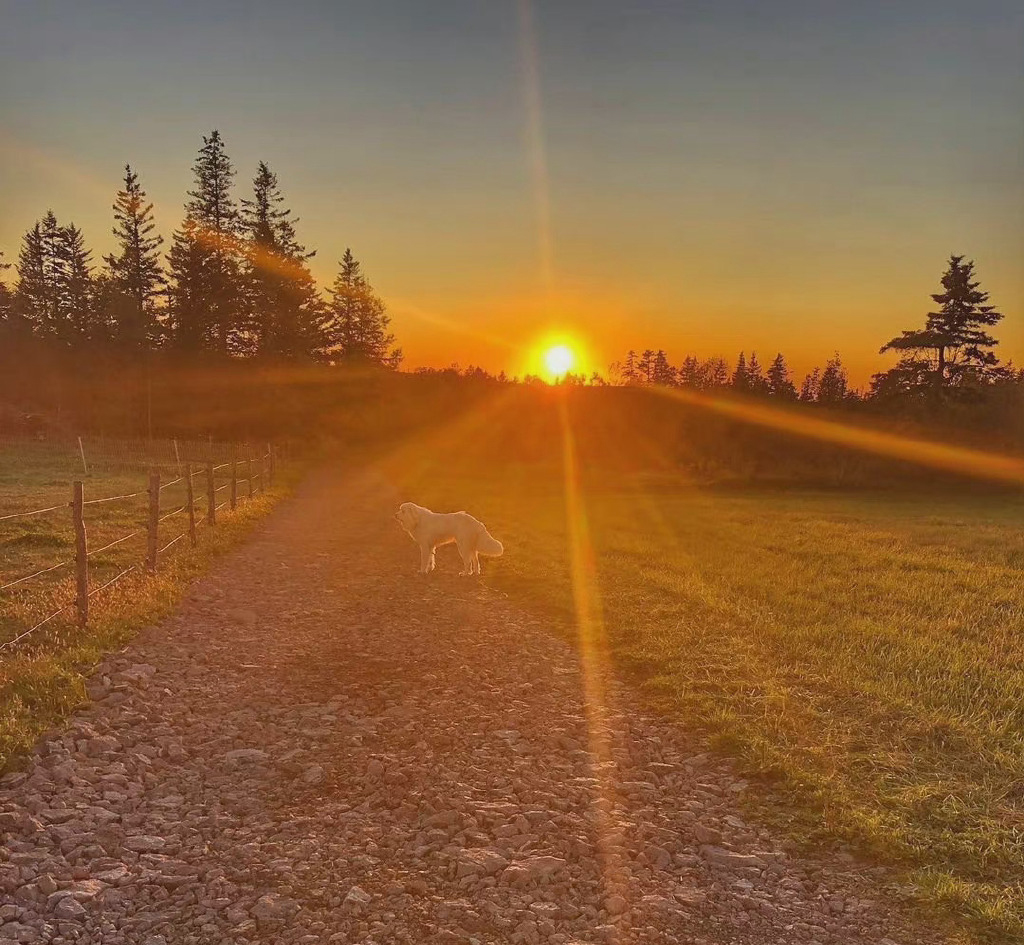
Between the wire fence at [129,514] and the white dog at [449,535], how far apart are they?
16.9 ft

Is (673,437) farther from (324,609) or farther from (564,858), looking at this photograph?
(564,858)

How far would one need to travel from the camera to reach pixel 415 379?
7662 centimetres

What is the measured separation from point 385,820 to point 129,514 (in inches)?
739

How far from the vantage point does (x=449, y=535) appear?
49.1ft

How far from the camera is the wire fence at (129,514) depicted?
31.7 feet

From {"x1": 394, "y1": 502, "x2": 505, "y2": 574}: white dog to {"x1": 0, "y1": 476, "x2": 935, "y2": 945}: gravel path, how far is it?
5.55m

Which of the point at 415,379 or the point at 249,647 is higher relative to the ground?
the point at 415,379

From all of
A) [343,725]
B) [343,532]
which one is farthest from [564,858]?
[343,532]

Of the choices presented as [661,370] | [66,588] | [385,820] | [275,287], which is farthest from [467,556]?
[661,370]

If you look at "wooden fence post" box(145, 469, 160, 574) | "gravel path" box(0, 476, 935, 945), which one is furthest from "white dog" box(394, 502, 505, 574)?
"gravel path" box(0, 476, 935, 945)

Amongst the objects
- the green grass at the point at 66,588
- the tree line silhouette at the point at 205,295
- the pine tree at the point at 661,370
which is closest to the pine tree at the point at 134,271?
the tree line silhouette at the point at 205,295

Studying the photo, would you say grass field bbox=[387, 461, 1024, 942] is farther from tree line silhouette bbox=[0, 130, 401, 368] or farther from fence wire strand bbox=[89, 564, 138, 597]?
tree line silhouette bbox=[0, 130, 401, 368]

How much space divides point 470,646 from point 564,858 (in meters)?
5.09

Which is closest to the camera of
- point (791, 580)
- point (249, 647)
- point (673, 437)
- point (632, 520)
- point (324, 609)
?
point (249, 647)
